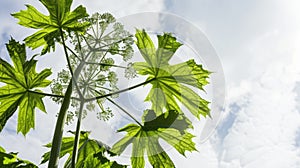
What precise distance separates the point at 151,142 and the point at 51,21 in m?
0.74

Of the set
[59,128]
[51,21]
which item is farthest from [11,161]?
[51,21]

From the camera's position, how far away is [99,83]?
5.14 ft

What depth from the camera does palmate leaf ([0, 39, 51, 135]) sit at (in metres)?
1.68

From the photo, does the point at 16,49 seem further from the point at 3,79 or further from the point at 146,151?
the point at 146,151

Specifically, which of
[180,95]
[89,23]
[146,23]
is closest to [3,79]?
[89,23]

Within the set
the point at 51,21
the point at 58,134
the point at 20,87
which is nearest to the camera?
the point at 58,134

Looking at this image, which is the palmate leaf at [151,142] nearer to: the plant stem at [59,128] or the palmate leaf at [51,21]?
the plant stem at [59,128]

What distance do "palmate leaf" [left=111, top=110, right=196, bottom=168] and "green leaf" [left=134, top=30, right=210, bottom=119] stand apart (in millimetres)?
151

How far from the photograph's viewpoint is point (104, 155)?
155 centimetres

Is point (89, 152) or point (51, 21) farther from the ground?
point (51, 21)

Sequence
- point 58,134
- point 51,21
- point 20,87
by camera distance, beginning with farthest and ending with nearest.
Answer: point 20,87
point 51,21
point 58,134

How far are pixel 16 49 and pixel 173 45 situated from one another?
75 centimetres

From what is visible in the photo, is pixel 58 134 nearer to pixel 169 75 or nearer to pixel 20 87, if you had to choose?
pixel 20 87

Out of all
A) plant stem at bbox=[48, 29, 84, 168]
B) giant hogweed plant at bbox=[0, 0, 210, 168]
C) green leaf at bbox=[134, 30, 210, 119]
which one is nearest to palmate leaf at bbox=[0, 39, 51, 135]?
giant hogweed plant at bbox=[0, 0, 210, 168]
